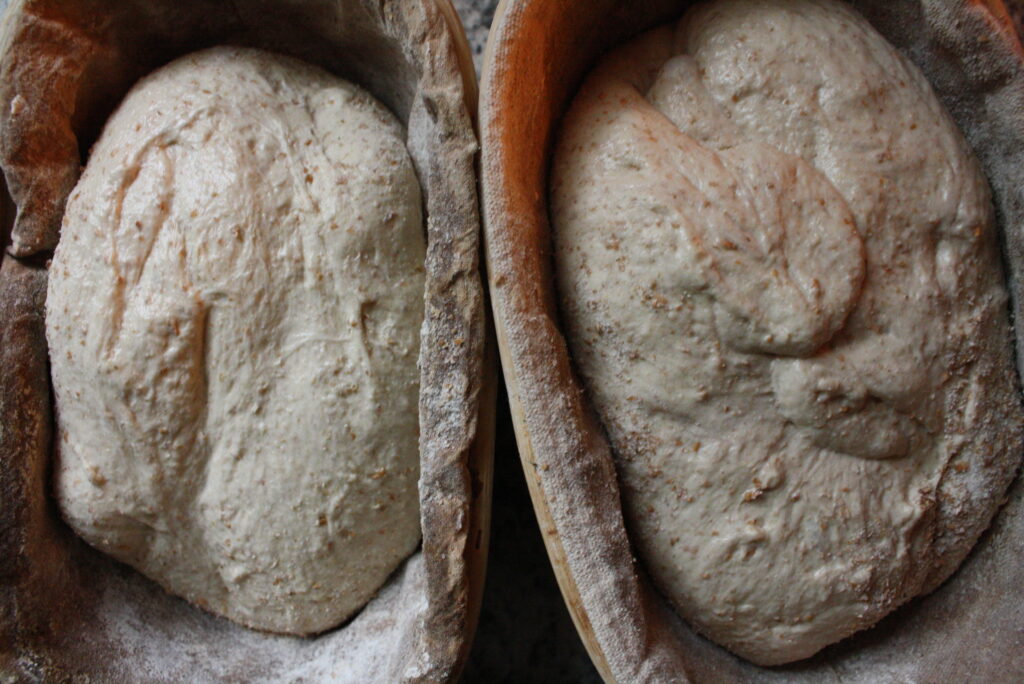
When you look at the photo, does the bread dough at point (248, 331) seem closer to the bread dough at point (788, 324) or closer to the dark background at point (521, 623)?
the bread dough at point (788, 324)

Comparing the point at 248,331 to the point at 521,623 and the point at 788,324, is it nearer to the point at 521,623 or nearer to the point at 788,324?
the point at 788,324

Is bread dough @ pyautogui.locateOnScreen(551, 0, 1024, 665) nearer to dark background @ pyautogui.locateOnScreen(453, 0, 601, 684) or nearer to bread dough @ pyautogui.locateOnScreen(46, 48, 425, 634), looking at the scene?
bread dough @ pyautogui.locateOnScreen(46, 48, 425, 634)

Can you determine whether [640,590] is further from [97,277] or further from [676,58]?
[97,277]

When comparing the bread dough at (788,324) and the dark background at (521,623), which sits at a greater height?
the bread dough at (788,324)

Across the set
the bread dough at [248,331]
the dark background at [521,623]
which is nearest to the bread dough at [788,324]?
the bread dough at [248,331]

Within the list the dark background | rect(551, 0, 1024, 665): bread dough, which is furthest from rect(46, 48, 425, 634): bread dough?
the dark background

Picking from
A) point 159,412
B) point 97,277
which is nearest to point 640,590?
point 159,412
